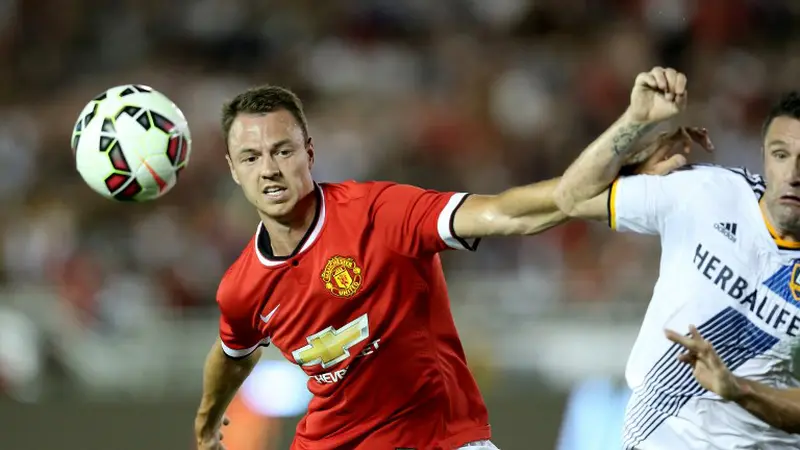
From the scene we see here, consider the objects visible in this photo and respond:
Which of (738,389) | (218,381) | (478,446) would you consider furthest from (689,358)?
(218,381)

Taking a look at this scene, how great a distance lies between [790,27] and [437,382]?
8.93 meters

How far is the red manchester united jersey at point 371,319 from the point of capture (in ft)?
14.7

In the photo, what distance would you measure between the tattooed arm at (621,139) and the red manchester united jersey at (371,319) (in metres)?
0.57

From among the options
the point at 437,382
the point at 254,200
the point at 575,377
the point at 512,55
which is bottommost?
the point at 575,377

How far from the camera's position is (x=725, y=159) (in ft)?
35.1

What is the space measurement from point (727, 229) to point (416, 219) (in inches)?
43.0

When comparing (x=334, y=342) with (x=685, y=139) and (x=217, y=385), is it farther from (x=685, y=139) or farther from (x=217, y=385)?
(x=685, y=139)

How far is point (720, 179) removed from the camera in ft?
13.9

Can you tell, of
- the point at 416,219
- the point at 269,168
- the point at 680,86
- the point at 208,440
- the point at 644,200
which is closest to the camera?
the point at 680,86

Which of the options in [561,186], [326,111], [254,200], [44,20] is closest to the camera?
[561,186]

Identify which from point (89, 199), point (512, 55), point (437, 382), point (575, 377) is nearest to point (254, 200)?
point (437, 382)

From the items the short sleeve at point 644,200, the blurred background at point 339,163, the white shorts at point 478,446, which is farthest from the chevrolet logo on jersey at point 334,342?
the blurred background at point 339,163

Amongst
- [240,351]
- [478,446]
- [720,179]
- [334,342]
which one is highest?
[720,179]

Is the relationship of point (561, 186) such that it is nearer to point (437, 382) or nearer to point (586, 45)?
point (437, 382)
